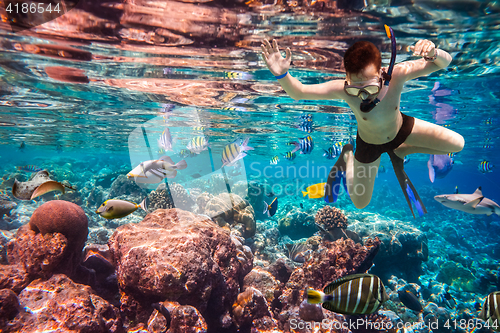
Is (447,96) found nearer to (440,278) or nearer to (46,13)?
(440,278)

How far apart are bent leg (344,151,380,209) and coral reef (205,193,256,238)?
6.87m

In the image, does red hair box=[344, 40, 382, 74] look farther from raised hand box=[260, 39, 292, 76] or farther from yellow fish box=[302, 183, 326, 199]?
yellow fish box=[302, 183, 326, 199]

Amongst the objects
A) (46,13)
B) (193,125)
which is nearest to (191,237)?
(46,13)

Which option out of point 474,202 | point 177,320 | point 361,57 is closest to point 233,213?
point 177,320

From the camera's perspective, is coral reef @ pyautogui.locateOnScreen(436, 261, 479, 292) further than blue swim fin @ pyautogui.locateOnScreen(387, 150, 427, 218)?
Yes

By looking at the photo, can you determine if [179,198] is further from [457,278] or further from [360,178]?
[457,278]

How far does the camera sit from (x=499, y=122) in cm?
1655

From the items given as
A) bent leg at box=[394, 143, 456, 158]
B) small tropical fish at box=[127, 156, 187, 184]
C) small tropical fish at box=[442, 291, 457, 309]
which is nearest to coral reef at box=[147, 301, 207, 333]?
small tropical fish at box=[127, 156, 187, 184]

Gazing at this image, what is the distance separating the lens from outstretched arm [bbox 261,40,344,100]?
338 cm

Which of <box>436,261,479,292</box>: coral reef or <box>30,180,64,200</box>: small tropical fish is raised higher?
<box>30,180,64,200</box>: small tropical fish

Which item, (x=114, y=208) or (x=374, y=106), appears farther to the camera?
(x=114, y=208)

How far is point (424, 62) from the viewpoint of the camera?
128 inches
